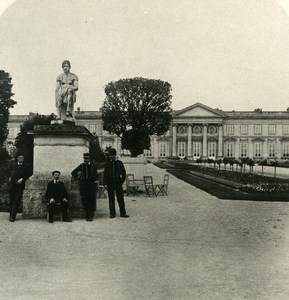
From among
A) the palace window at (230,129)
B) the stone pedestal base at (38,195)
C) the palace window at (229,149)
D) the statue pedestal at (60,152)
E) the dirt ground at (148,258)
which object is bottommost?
the dirt ground at (148,258)

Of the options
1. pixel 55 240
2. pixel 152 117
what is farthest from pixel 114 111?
pixel 55 240

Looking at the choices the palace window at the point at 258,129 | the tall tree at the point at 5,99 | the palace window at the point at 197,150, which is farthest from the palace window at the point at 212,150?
the tall tree at the point at 5,99

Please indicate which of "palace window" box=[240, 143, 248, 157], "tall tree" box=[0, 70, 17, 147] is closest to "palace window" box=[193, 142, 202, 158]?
"palace window" box=[240, 143, 248, 157]

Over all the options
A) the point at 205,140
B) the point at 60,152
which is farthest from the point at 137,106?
the point at 205,140

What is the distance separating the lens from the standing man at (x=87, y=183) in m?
9.17

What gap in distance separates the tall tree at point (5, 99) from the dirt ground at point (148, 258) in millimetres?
33212

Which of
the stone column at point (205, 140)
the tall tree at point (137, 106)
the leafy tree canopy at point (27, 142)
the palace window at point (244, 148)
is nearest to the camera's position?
the leafy tree canopy at point (27, 142)

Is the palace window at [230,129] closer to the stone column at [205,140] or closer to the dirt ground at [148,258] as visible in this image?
the stone column at [205,140]

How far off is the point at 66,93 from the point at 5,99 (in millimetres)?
34512

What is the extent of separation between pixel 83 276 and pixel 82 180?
4.32 m

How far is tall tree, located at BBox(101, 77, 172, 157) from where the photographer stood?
153 feet

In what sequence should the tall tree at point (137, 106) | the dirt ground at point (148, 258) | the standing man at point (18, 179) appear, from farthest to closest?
the tall tree at point (137, 106) < the standing man at point (18, 179) < the dirt ground at point (148, 258)

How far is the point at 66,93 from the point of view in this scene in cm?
988

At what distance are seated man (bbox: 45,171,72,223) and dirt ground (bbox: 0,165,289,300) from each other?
37 cm
